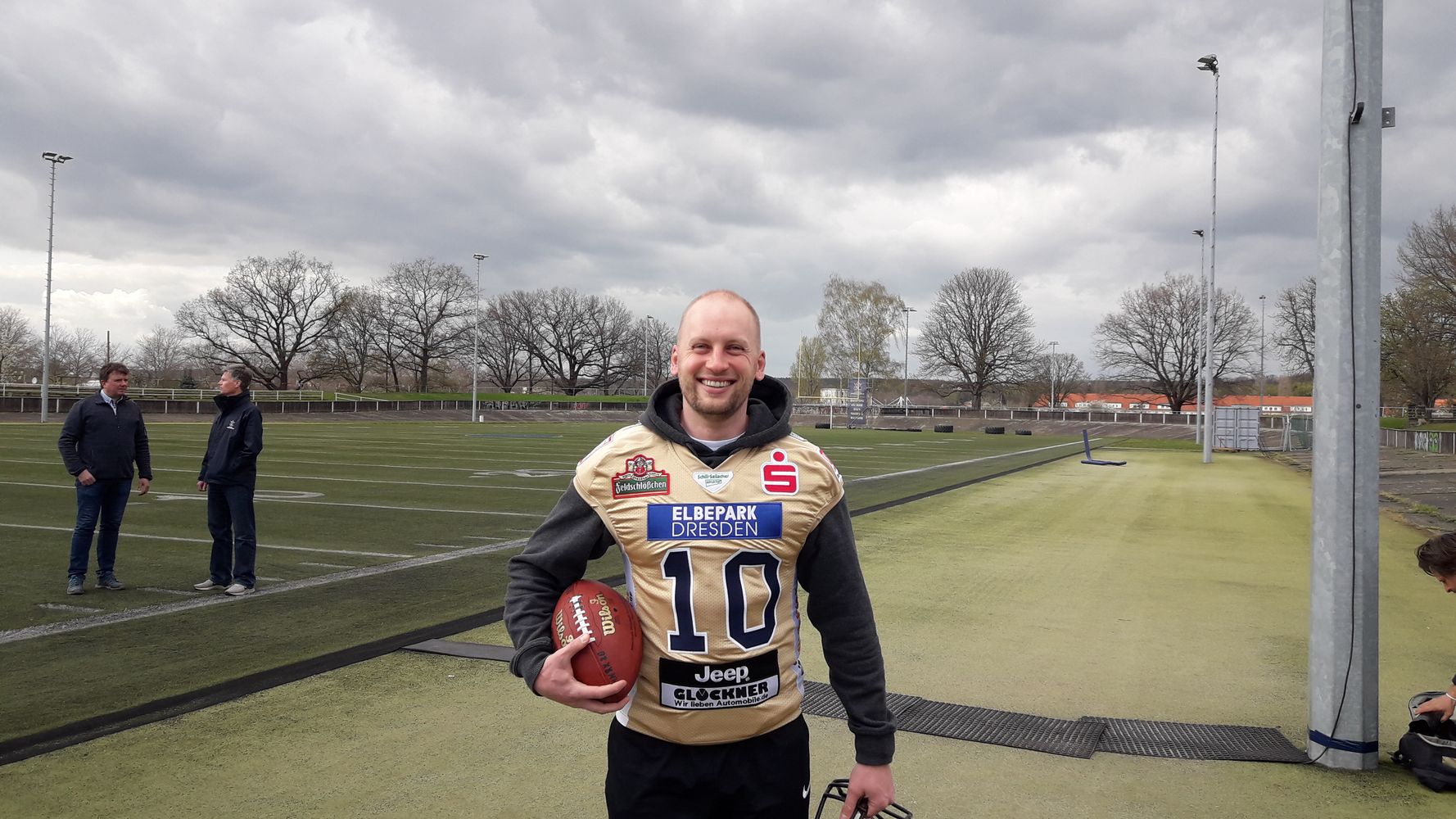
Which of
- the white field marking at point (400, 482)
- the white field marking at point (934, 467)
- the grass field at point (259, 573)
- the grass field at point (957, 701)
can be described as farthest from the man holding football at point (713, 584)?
the white field marking at point (934, 467)

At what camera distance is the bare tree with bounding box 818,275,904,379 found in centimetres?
8750

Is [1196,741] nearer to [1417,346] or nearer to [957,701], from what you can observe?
[957,701]

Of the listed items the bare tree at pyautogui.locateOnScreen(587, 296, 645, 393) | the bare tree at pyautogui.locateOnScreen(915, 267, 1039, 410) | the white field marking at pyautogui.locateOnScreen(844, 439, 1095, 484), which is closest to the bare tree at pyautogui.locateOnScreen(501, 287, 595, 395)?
the bare tree at pyautogui.locateOnScreen(587, 296, 645, 393)

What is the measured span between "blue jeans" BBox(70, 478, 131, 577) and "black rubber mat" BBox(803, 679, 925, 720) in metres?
5.68

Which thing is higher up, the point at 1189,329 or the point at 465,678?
the point at 1189,329

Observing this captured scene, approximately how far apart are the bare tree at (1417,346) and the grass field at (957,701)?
39.8m

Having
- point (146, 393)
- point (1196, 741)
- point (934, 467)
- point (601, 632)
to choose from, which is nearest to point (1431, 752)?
point (1196, 741)

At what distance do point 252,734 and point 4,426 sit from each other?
128 ft

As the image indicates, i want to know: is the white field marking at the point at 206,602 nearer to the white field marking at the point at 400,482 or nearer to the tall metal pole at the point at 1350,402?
the white field marking at the point at 400,482

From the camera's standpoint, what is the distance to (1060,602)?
26.1 feet

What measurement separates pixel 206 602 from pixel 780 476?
21.6 ft

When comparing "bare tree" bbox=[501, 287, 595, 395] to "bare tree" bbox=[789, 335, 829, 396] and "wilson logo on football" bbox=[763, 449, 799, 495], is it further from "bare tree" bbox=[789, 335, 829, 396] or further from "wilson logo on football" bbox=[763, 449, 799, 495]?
"wilson logo on football" bbox=[763, 449, 799, 495]

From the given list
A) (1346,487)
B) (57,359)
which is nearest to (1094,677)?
(1346,487)

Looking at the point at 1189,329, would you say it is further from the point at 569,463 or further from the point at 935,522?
the point at 935,522
